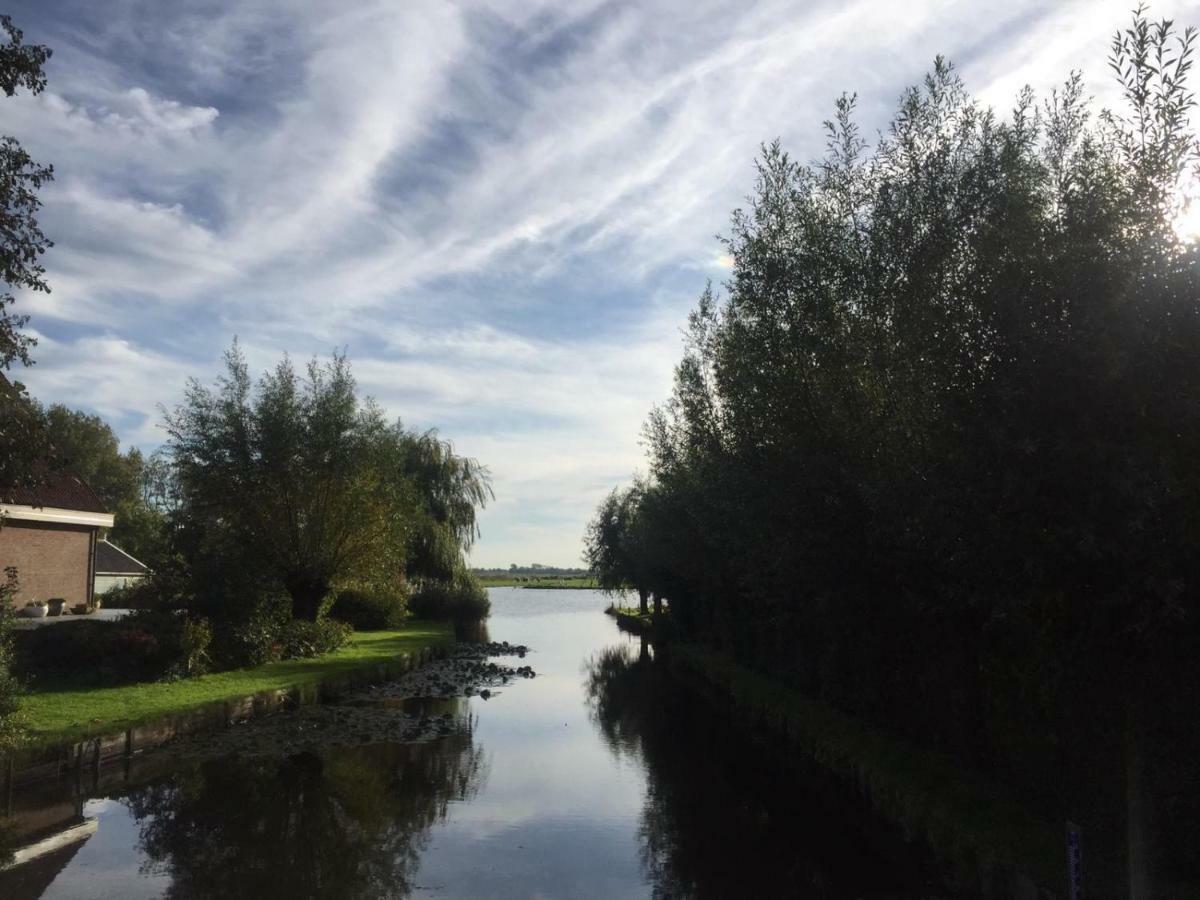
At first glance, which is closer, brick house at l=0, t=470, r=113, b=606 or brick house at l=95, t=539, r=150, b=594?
brick house at l=0, t=470, r=113, b=606

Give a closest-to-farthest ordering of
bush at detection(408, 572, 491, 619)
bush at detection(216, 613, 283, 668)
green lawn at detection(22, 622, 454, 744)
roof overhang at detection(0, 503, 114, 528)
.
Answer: green lawn at detection(22, 622, 454, 744), bush at detection(216, 613, 283, 668), roof overhang at detection(0, 503, 114, 528), bush at detection(408, 572, 491, 619)

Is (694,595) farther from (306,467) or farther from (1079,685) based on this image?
(1079,685)

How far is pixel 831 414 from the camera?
12.7 m

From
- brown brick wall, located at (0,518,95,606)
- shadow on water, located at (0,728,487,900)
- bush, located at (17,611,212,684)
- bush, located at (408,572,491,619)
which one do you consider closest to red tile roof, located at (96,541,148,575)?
bush, located at (408,572,491,619)

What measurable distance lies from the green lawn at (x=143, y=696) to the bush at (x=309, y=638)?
689 millimetres

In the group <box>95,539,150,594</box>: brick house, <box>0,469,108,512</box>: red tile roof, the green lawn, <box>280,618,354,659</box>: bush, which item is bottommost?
the green lawn

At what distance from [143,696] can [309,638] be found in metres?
10.5

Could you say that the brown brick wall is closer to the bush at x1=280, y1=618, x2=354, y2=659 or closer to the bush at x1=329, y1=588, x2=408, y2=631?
the bush at x1=280, y1=618, x2=354, y2=659

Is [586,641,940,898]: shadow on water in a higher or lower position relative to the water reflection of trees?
lower

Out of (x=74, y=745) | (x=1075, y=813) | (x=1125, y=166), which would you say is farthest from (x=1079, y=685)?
(x=74, y=745)

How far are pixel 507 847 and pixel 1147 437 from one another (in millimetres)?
8301

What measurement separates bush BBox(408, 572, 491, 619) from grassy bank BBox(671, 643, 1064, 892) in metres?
27.5

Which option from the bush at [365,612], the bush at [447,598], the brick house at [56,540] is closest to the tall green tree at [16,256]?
the brick house at [56,540]

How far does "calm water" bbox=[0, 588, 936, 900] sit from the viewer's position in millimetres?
9789
